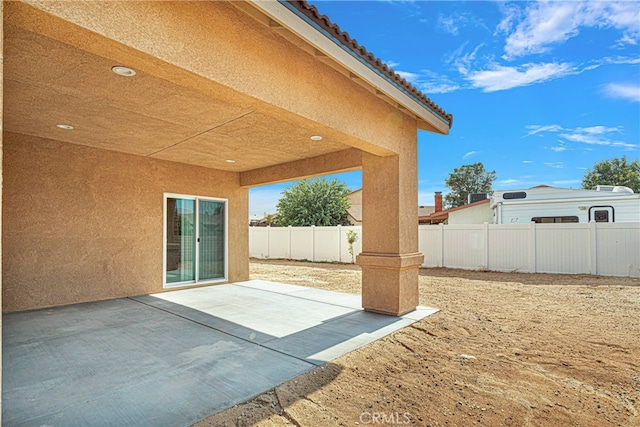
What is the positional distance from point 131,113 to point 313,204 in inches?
762

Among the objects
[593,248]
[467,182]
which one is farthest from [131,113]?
[467,182]

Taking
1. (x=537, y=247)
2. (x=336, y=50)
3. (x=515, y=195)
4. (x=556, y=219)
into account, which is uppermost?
(x=336, y=50)

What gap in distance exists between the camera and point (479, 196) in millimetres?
22219

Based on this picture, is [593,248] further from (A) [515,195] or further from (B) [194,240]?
(B) [194,240]

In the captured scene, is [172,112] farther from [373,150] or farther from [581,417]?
[581,417]

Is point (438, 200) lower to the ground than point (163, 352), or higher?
higher

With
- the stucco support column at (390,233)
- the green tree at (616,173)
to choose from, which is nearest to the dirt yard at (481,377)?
the stucco support column at (390,233)

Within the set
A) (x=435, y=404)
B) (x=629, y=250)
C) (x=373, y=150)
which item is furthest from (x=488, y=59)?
(x=435, y=404)

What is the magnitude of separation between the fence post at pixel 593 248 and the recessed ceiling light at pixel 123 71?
13.0 m

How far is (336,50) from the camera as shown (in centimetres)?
377

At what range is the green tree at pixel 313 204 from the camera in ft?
78.9

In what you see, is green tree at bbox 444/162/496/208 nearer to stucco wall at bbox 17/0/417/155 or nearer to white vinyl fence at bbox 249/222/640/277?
white vinyl fence at bbox 249/222/640/277

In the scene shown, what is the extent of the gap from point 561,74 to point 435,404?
67.4 feet

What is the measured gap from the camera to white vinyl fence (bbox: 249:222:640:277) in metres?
10.6
